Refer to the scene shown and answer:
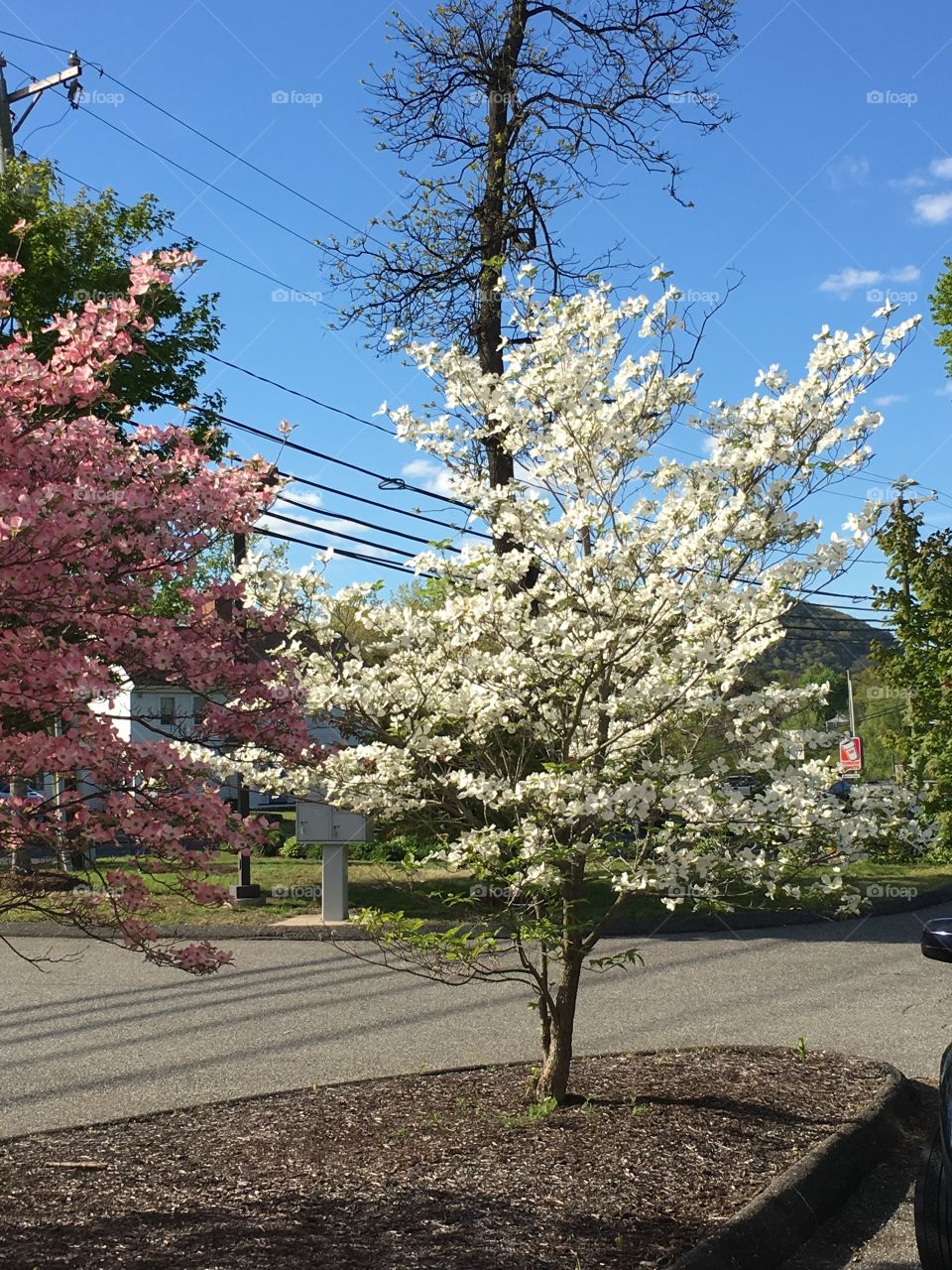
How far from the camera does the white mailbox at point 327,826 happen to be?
1278 centimetres

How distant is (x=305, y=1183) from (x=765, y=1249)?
71.0 inches

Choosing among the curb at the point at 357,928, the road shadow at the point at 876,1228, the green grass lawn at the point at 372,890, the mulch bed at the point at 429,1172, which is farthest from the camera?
the green grass lawn at the point at 372,890

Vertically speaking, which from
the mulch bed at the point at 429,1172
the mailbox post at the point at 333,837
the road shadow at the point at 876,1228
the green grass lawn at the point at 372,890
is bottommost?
the road shadow at the point at 876,1228

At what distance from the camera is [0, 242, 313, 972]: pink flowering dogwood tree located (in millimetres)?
3891

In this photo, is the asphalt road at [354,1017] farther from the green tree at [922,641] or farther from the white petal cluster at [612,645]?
the green tree at [922,641]

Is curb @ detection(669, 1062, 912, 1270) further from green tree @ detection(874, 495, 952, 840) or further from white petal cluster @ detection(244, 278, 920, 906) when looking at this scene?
green tree @ detection(874, 495, 952, 840)

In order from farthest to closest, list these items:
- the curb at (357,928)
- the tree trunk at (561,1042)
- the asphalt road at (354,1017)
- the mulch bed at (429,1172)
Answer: the curb at (357,928)
the asphalt road at (354,1017)
the tree trunk at (561,1042)
the mulch bed at (429,1172)

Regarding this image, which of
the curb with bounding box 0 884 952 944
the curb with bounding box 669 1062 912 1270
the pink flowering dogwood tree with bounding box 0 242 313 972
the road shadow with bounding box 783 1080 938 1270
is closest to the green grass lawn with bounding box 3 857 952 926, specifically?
the curb with bounding box 0 884 952 944

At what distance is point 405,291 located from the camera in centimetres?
1216

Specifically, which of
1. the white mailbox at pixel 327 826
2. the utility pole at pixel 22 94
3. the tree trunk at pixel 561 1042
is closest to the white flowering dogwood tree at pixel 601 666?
the tree trunk at pixel 561 1042

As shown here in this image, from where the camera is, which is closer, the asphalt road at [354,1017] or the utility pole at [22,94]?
the asphalt road at [354,1017]

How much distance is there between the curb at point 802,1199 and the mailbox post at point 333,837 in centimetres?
771

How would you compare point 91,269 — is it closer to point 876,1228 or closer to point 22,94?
point 22,94

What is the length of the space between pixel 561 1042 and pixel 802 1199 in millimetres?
1506
